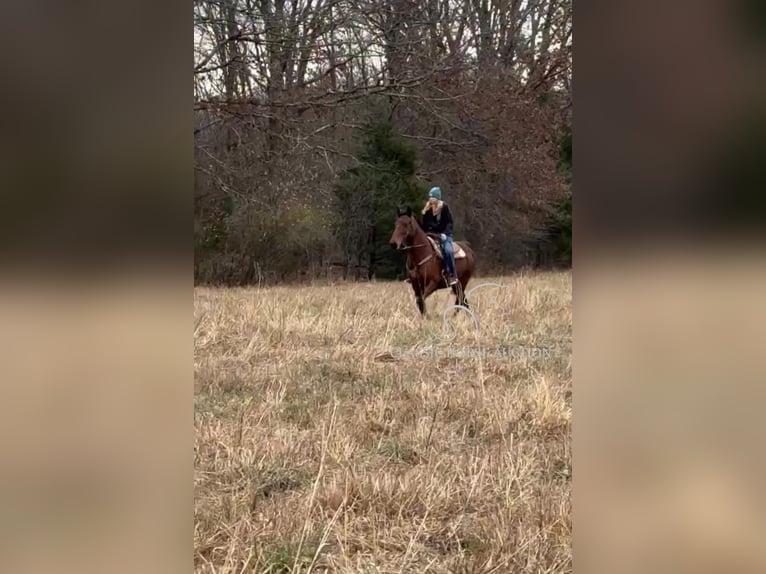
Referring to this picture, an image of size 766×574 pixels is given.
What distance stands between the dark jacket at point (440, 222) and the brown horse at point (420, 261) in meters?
0.40

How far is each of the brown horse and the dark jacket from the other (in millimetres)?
400

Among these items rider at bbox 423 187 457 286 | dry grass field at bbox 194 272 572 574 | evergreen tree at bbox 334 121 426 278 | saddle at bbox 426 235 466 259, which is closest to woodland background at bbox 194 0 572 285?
evergreen tree at bbox 334 121 426 278

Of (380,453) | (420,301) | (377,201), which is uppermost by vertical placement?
(377,201)

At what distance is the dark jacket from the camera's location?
8047 millimetres

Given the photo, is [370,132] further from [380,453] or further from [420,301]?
[380,453]

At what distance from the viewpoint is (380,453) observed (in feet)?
9.24

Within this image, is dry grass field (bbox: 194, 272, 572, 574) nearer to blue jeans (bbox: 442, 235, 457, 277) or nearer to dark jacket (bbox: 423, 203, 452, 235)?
blue jeans (bbox: 442, 235, 457, 277)

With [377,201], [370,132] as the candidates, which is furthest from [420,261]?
[377,201]

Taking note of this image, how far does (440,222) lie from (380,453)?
5.50 m
